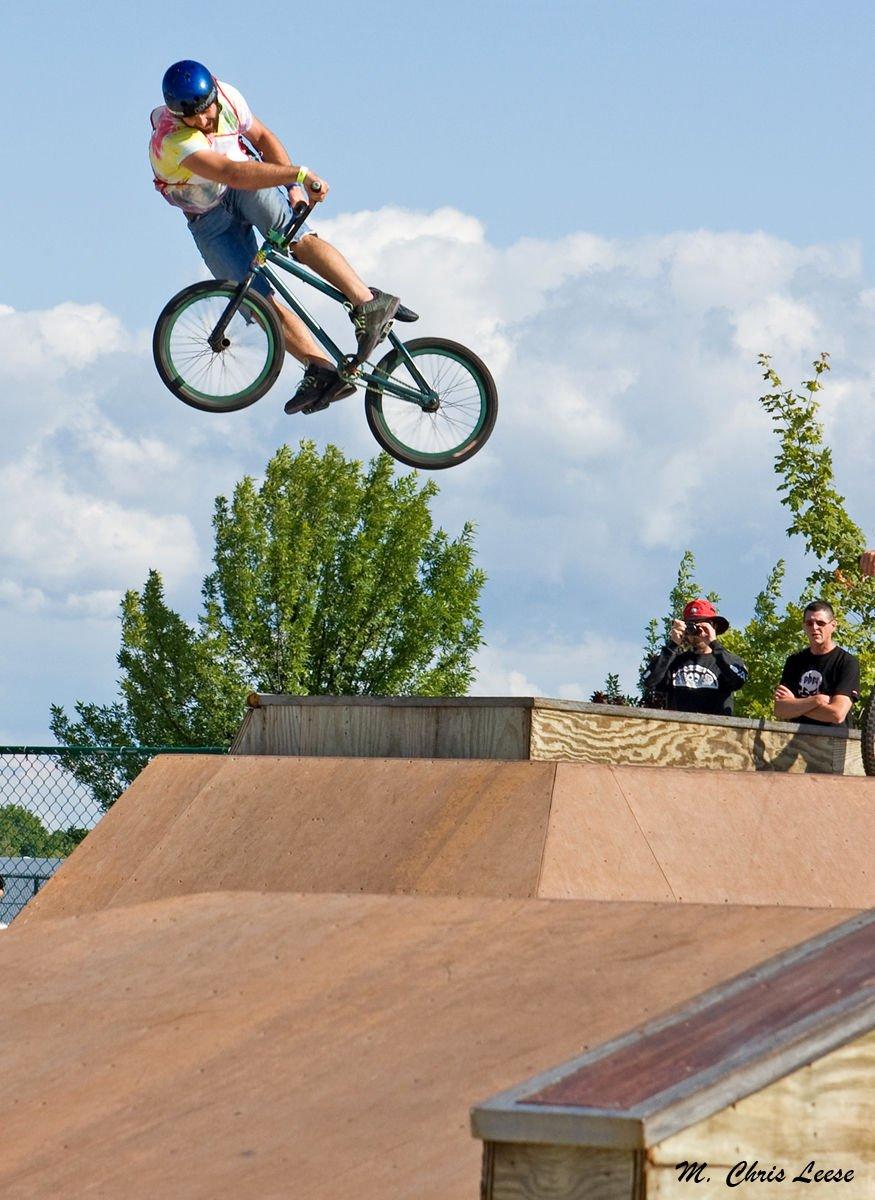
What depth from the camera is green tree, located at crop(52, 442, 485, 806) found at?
26188mm

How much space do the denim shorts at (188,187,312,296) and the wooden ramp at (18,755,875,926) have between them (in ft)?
11.0

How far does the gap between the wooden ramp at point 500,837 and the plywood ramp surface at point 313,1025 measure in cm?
30

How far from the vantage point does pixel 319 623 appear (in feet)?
88.7

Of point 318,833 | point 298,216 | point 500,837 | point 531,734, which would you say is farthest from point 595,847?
point 298,216

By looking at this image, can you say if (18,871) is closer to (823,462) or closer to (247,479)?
(823,462)

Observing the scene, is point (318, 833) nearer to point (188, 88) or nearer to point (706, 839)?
point (706, 839)

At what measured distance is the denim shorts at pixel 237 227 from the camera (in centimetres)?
889

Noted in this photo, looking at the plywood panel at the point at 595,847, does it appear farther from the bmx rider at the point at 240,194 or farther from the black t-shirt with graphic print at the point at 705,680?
the bmx rider at the point at 240,194

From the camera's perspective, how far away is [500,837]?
21.5 feet

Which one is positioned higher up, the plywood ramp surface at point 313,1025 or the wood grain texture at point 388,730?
the wood grain texture at point 388,730

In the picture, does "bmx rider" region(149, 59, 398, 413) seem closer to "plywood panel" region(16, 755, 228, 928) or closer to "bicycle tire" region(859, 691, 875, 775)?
"plywood panel" region(16, 755, 228, 928)

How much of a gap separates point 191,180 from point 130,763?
11515 millimetres
